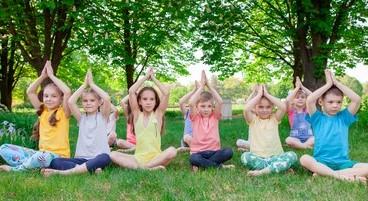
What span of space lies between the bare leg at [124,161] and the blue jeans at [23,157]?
76 cm

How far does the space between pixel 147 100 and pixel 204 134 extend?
3.18ft

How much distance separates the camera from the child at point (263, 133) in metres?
6.33

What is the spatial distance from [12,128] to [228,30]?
12.3 metres

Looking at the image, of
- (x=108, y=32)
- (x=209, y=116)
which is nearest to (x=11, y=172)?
(x=209, y=116)

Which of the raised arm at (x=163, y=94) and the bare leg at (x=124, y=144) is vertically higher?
the raised arm at (x=163, y=94)

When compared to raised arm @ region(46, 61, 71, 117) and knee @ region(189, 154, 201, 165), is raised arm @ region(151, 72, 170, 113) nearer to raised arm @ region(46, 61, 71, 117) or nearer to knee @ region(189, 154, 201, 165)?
knee @ region(189, 154, 201, 165)

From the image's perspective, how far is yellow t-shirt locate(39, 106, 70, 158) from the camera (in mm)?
6574

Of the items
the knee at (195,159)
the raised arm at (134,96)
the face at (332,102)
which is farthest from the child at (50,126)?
the face at (332,102)

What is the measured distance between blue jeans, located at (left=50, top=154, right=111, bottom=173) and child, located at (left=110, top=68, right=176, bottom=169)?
0.41 m

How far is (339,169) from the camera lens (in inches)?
233

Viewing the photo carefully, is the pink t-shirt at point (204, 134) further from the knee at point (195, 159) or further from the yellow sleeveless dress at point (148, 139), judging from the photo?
the yellow sleeveless dress at point (148, 139)

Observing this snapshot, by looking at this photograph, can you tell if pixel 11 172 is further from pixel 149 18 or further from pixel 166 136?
pixel 149 18

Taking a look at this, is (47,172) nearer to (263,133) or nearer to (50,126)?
(50,126)

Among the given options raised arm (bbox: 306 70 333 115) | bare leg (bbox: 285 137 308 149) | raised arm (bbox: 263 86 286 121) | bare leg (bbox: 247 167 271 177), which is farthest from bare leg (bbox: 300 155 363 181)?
bare leg (bbox: 285 137 308 149)
